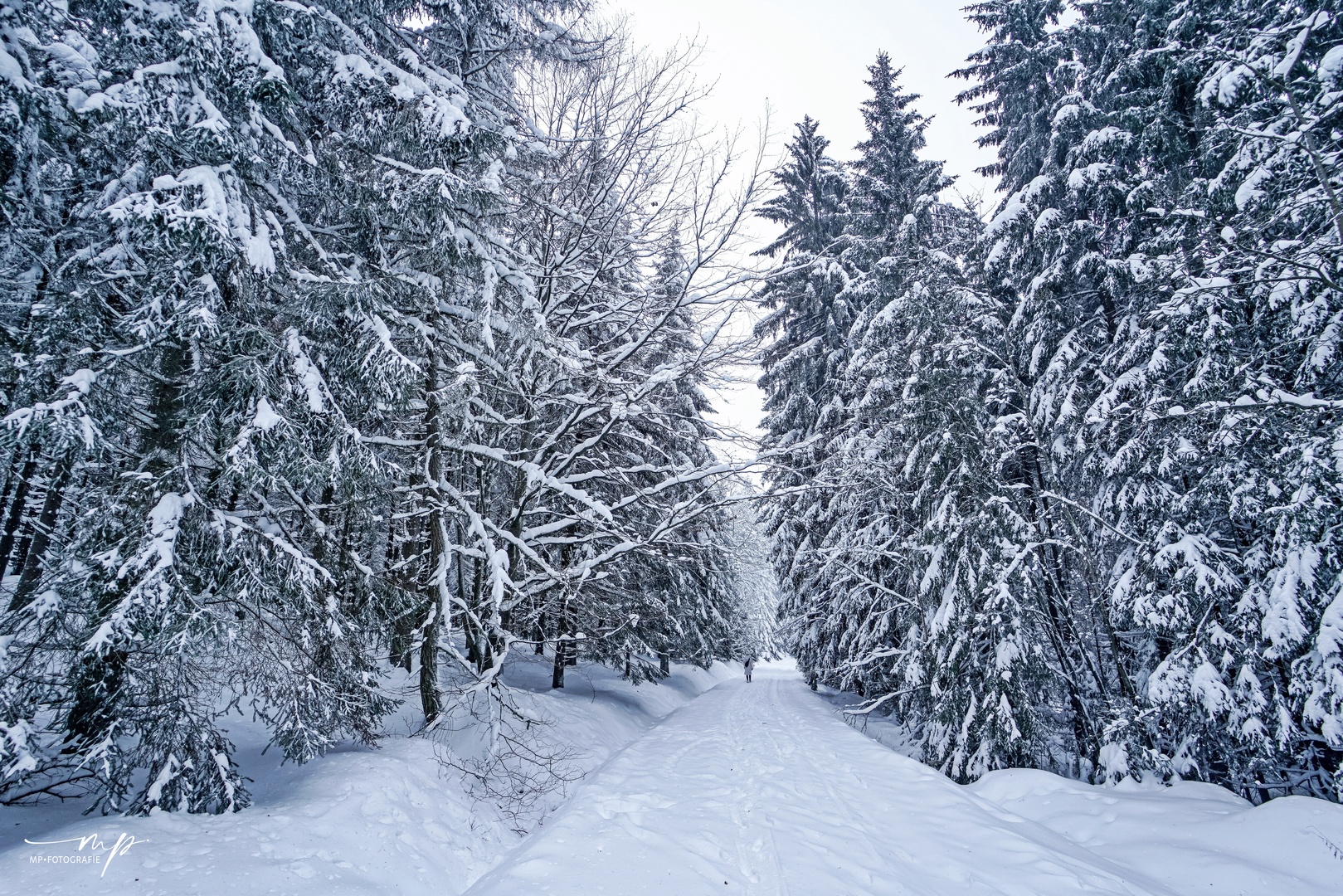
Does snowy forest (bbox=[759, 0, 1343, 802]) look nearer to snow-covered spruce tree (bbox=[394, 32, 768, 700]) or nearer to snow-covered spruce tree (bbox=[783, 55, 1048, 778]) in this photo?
snow-covered spruce tree (bbox=[783, 55, 1048, 778])

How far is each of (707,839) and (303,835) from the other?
313 cm

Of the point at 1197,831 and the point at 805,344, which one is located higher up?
the point at 805,344

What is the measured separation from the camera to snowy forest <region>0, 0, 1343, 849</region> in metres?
4.02

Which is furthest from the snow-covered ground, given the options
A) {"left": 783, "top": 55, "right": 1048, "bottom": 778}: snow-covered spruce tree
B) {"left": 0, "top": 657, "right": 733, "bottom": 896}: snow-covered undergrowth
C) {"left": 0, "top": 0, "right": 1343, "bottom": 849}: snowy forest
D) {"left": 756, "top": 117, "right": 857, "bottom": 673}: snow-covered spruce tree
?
{"left": 756, "top": 117, "right": 857, "bottom": 673}: snow-covered spruce tree

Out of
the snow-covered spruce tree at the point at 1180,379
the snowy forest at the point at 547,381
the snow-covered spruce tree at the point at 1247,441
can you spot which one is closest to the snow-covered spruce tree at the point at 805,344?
the snowy forest at the point at 547,381

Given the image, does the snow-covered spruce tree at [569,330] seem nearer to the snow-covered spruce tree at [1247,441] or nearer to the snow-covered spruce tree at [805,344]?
the snow-covered spruce tree at [1247,441]

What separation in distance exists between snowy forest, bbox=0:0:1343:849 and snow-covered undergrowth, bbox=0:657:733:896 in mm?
274

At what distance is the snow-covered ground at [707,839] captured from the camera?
340 cm

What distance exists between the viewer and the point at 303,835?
3.88 metres

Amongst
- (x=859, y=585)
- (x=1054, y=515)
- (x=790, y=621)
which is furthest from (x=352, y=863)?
(x=790, y=621)

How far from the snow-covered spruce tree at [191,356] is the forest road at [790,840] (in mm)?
2764
